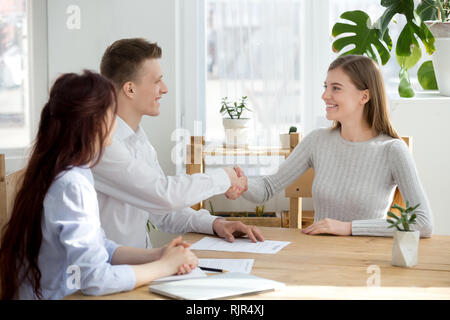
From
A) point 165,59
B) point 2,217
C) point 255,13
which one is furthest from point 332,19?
point 2,217

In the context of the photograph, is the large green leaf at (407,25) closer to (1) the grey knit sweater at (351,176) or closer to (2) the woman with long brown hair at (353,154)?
(2) the woman with long brown hair at (353,154)

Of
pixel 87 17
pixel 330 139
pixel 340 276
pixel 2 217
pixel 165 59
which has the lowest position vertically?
pixel 340 276

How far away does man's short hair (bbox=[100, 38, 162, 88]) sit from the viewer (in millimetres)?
2061

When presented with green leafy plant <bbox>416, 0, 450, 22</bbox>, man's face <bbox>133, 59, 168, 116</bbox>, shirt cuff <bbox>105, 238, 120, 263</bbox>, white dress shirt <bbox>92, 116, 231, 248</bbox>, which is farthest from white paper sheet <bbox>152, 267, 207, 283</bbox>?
green leafy plant <bbox>416, 0, 450, 22</bbox>

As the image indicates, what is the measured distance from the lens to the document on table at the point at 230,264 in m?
1.54

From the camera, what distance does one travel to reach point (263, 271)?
1.54 m

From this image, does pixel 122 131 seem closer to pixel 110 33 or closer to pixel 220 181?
pixel 220 181

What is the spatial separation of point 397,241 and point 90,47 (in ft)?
8.09

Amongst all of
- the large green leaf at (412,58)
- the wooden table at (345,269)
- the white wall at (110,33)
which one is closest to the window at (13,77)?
the white wall at (110,33)

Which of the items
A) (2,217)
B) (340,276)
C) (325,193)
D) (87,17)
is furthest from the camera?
(87,17)

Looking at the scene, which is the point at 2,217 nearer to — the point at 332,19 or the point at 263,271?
the point at 263,271

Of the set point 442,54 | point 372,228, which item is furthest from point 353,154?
point 442,54
